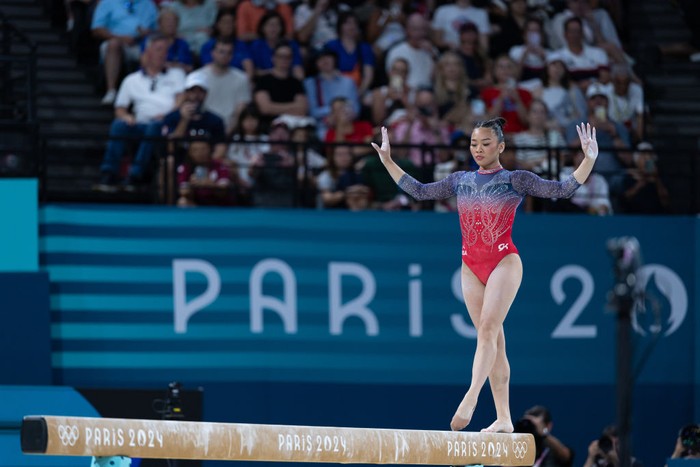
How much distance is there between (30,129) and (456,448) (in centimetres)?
570

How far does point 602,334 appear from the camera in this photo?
13117 mm

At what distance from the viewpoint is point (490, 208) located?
8742 mm

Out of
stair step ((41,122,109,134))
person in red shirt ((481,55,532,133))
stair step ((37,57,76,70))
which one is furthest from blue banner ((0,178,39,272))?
person in red shirt ((481,55,532,133))

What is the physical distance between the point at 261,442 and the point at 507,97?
23.0 ft

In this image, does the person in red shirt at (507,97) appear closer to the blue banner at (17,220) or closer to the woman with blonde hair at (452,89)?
the woman with blonde hair at (452,89)

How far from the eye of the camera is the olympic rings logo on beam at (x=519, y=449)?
8.38 meters

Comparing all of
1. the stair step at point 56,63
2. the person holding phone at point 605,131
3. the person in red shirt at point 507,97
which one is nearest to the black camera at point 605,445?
the person holding phone at point 605,131

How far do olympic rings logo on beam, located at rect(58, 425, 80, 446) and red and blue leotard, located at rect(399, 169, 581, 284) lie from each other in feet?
9.49

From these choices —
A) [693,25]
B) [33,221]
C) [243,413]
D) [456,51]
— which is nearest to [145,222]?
→ [33,221]

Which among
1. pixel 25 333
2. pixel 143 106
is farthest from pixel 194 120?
pixel 25 333

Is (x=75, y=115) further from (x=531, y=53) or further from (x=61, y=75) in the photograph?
(x=531, y=53)

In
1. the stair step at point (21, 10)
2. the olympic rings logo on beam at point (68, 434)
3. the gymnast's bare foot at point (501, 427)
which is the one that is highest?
the stair step at point (21, 10)

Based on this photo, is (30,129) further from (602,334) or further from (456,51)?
(602,334)

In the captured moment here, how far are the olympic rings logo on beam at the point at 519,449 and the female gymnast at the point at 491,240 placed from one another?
0.99ft
